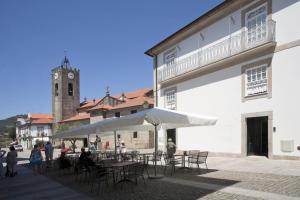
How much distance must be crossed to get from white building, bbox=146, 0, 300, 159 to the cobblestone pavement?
10.4 feet

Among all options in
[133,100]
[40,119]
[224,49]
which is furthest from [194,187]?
[40,119]

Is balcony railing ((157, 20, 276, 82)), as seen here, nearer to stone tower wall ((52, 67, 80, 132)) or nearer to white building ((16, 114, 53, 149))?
stone tower wall ((52, 67, 80, 132))

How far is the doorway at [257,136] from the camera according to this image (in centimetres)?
1555

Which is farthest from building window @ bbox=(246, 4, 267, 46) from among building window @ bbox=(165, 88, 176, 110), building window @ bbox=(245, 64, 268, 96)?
building window @ bbox=(165, 88, 176, 110)

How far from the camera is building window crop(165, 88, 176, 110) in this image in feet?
74.2

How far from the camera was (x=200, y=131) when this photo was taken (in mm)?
19578

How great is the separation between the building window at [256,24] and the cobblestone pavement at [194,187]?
22.1 ft

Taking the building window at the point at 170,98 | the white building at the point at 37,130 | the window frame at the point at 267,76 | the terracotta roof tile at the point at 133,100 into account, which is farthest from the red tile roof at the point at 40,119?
the window frame at the point at 267,76

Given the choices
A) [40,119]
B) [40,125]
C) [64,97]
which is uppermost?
[64,97]

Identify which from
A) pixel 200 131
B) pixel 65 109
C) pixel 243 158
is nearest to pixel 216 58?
pixel 200 131

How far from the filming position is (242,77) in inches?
637

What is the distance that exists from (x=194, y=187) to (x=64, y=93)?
59778mm

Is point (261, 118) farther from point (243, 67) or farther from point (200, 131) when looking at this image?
point (200, 131)

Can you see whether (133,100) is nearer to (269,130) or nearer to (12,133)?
(269,130)
